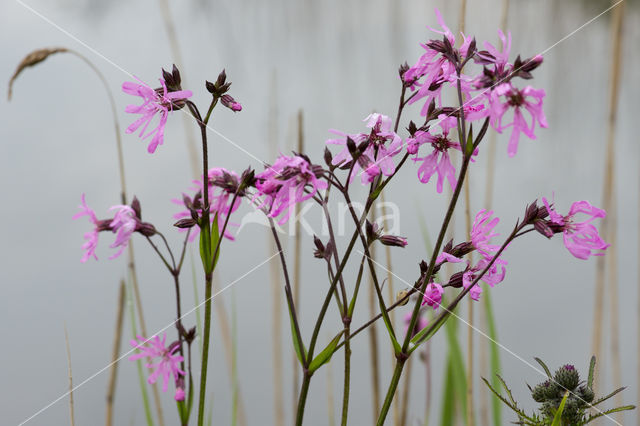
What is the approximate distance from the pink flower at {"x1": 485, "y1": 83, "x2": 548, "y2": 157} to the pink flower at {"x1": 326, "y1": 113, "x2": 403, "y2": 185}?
0.13 meters

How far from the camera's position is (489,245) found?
0.83m

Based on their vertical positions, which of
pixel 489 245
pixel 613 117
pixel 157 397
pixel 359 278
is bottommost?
pixel 157 397

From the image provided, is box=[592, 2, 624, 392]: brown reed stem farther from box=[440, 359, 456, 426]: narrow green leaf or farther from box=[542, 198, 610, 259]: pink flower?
box=[542, 198, 610, 259]: pink flower

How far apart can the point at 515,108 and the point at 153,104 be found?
1.52 ft

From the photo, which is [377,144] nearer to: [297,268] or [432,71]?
[432,71]

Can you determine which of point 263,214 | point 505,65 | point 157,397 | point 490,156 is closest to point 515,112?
point 505,65

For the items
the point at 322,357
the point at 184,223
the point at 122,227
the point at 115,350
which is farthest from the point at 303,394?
the point at 115,350

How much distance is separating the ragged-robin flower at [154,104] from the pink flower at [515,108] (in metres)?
0.37

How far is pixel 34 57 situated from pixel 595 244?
37.8 inches

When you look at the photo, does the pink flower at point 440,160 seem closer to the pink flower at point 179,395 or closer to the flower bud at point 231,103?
the flower bud at point 231,103

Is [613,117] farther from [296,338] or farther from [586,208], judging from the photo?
[296,338]

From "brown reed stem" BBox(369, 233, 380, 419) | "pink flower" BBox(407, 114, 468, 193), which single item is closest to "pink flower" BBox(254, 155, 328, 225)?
"pink flower" BBox(407, 114, 468, 193)

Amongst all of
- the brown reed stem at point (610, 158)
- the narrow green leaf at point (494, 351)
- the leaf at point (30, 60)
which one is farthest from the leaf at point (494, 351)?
the leaf at point (30, 60)

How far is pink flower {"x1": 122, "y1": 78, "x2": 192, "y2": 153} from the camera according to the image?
81 cm
